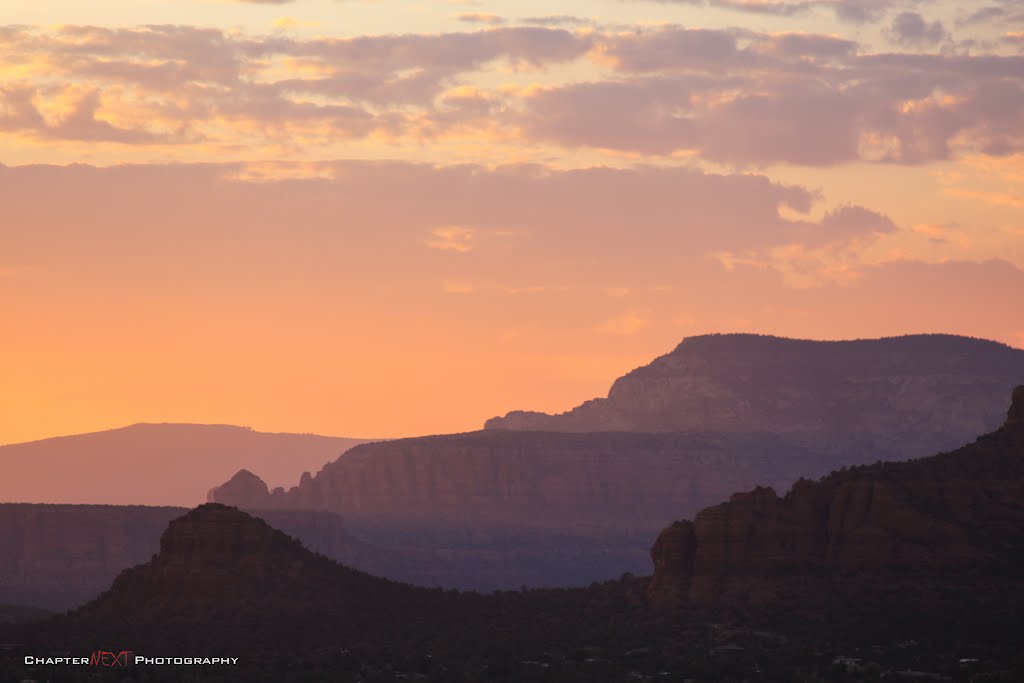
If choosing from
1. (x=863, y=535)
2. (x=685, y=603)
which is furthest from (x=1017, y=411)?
(x=685, y=603)

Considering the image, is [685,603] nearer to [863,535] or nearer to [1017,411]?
[863,535]

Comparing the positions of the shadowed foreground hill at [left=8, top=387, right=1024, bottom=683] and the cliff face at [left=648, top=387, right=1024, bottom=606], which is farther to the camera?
the cliff face at [left=648, top=387, right=1024, bottom=606]

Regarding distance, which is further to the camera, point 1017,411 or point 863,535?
point 1017,411

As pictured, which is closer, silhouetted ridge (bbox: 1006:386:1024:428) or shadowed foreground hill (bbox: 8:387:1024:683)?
shadowed foreground hill (bbox: 8:387:1024:683)

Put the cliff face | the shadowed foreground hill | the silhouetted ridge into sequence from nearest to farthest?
the shadowed foreground hill
the cliff face
the silhouetted ridge

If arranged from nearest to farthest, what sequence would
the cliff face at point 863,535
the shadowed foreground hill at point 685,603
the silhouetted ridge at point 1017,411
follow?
the shadowed foreground hill at point 685,603 < the cliff face at point 863,535 < the silhouetted ridge at point 1017,411

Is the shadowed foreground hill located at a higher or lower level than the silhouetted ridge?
lower

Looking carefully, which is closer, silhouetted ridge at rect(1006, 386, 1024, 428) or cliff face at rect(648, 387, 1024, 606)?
cliff face at rect(648, 387, 1024, 606)

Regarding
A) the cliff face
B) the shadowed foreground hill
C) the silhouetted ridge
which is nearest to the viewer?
the shadowed foreground hill

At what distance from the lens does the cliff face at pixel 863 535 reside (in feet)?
479

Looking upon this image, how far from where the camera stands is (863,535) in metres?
149

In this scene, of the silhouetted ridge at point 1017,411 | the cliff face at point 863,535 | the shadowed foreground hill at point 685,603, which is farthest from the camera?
the silhouetted ridge at point 1017,411

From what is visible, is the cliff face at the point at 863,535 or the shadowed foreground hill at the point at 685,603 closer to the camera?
the shadowed foreground hill at the point at 685,603

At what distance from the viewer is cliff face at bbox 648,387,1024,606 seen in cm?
14612
